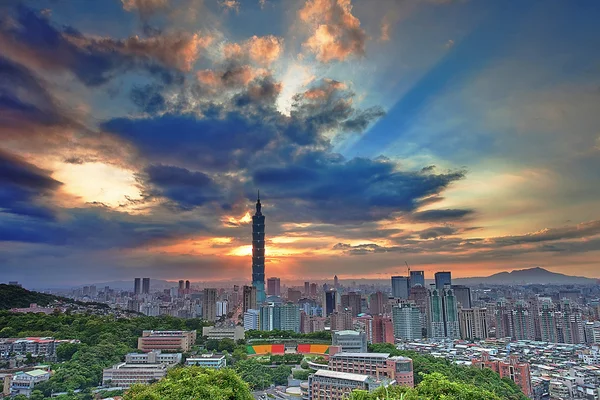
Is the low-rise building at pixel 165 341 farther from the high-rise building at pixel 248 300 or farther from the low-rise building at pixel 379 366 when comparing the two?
the high-rise building at pixel 248 300

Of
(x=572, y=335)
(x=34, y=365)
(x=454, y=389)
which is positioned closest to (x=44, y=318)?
(x=34, y=365)

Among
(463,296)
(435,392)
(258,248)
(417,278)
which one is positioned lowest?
(435,392)

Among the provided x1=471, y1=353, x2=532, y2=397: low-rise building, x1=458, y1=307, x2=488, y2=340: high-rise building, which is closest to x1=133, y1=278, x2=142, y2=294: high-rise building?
x1=458, y1=307, x2=488, y2=340: high-rise building

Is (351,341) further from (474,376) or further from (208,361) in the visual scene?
(208,361)

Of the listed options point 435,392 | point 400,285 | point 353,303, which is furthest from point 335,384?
point 400,285

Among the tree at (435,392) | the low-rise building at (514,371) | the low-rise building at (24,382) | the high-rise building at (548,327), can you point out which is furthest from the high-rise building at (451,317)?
the low-rise building at (24,382)

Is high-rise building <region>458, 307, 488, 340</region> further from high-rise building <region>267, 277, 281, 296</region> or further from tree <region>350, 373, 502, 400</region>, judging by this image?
high-rise building <region>267, 277, 281, 296</region>

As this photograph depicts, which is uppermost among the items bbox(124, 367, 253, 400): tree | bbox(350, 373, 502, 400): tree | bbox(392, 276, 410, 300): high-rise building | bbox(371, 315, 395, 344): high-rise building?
bbox(392, 276, 410, 300): high-rise building
